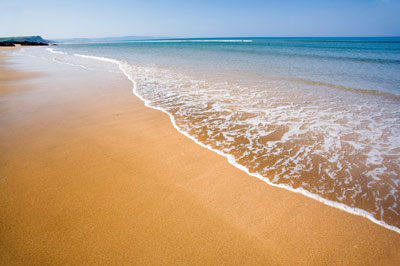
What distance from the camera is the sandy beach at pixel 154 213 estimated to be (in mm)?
1921

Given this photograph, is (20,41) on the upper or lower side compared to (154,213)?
upper

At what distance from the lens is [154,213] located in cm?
235

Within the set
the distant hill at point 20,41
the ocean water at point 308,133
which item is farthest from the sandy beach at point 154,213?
the distant hill at point 20,41

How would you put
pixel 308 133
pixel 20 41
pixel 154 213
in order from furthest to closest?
1. pixel 20 41
2. pixel 308 133
3. pixel 154 213

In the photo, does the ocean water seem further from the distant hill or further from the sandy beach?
the distant hill

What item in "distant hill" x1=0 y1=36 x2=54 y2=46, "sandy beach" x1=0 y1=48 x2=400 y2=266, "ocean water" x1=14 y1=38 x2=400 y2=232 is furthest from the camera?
"distant hill" x1=0 y1=36 x2=54 y2=46

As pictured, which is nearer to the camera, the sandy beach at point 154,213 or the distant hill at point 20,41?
the sandy beach at point 154,213

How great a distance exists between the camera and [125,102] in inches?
250

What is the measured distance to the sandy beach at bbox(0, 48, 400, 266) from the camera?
1.92 meters

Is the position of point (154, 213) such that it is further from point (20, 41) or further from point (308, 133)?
point (20, 41)

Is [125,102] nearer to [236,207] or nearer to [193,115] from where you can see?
[193,115]

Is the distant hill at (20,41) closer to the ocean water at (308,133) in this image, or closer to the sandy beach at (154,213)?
the ocean water at (308,133)

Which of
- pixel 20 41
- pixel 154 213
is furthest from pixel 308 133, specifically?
pixel 20 41

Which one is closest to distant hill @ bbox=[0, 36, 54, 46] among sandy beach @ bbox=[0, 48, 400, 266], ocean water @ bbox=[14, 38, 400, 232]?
ocean water @ bbox=[14, 38, 400, 232]
